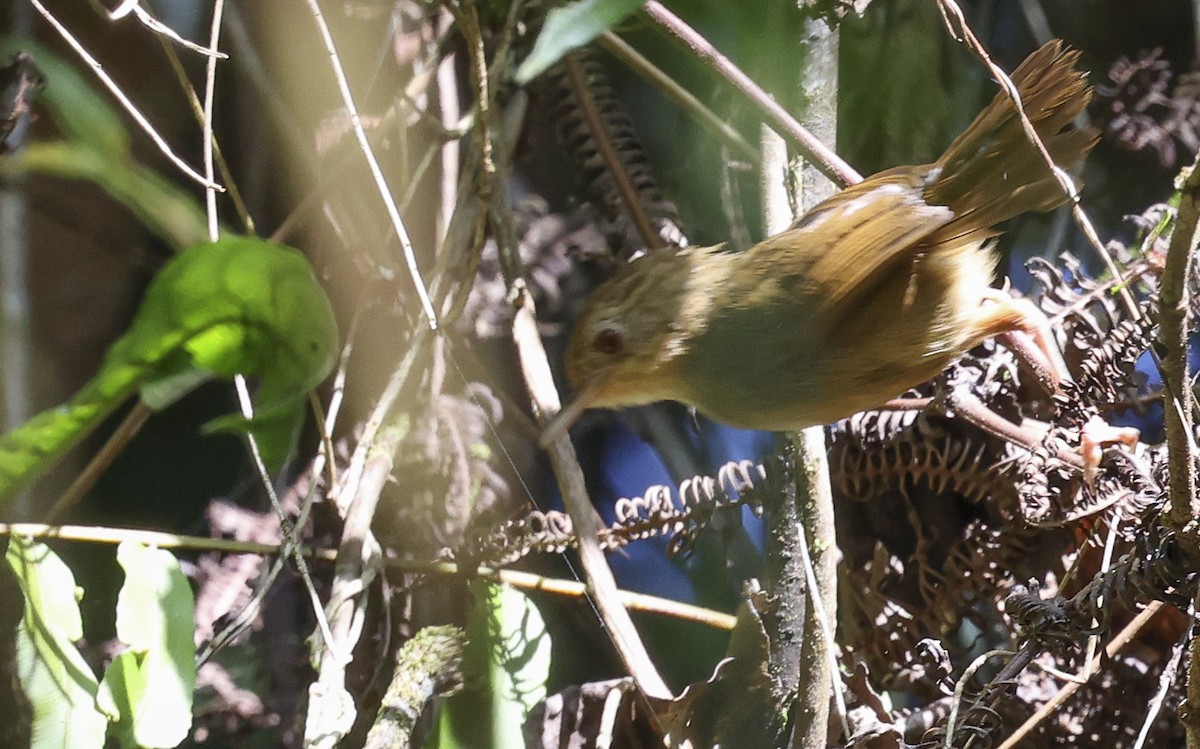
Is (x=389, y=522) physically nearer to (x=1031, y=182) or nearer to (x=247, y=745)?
(x=247, y=745)

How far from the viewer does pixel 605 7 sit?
705mm

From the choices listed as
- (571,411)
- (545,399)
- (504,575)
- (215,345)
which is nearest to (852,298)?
(571,411)

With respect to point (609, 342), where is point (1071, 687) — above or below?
below

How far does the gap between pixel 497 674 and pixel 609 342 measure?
1.60 feet

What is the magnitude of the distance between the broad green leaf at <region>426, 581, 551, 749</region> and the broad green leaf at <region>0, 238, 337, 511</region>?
43cm

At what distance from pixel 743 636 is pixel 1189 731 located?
1.75 ft

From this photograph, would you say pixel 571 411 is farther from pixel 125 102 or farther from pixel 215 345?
pixel 125 102

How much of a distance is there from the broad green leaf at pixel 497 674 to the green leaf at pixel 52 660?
1.42ft

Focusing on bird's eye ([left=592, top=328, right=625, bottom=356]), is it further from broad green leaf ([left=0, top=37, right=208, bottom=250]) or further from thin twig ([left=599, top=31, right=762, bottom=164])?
broad green leaf ([left=0, top=37, right=208, bottom=250])

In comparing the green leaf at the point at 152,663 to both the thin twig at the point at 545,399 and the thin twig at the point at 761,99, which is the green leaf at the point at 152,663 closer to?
the thin twig at the point at 545,399

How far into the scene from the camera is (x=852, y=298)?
1257 millimetres

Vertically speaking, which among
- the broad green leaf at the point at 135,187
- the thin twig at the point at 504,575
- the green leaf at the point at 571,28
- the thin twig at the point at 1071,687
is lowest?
the thin twig at the point at 1071,687

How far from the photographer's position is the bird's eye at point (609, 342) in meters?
1.37

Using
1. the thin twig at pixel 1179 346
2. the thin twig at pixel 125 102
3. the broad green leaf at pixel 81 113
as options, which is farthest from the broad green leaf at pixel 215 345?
the thin twig at pixel 1179 346
